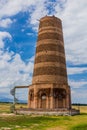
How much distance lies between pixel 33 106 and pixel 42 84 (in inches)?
176

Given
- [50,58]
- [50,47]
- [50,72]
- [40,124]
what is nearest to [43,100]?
[50,72]

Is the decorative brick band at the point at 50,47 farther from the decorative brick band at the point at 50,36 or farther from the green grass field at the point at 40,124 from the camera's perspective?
the green grass field at the point at 40,124

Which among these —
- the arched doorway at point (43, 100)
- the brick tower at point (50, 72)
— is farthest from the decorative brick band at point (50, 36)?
the arched doorway at point (43, 100)

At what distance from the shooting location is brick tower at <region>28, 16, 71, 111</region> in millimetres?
50625

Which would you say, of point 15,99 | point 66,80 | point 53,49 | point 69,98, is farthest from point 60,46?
point 15,99

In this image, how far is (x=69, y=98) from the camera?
53.4 meters

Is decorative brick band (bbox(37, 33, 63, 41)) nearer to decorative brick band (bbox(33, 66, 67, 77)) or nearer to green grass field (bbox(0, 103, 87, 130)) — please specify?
decorative brick band (bbox(33, 66, 67, 77))

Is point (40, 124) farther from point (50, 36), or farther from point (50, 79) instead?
point (50, 36)

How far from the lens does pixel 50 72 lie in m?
51.6

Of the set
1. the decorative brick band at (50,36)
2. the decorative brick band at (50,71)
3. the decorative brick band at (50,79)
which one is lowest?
the decorative brick band at (50,79)

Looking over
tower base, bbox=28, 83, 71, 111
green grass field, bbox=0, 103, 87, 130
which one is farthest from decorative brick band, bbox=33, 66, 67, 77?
green grass field, bbox=0, 103, 87, 130

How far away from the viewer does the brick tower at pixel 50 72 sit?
5062 cm

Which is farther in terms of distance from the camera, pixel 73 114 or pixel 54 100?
pixel 54 100

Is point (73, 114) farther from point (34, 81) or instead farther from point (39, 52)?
point (39, 52)
